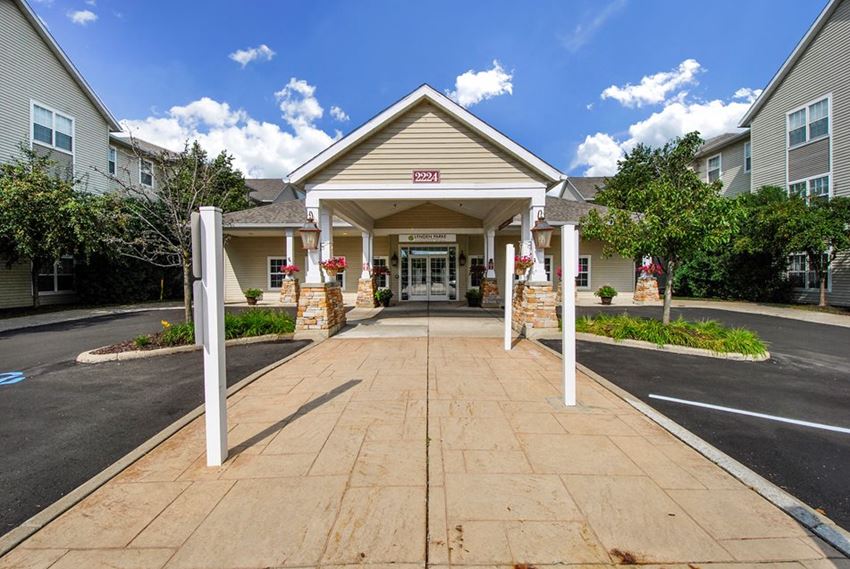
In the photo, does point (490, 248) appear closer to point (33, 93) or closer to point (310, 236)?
point (310, 236)

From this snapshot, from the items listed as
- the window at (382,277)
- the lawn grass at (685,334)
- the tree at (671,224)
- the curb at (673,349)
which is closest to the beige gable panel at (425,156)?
the tree at (671,224)

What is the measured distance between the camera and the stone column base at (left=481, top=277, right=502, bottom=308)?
52.7 feet

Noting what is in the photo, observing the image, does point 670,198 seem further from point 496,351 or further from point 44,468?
point 44,468

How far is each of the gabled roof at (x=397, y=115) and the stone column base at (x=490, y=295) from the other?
7104 millimetres

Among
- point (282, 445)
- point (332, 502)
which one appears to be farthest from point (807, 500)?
point (282, 445)

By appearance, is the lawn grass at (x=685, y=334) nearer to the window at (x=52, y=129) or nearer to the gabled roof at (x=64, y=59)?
the window at (x=52, y=129)

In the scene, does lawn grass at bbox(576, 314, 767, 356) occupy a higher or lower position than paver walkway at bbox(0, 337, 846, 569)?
higher

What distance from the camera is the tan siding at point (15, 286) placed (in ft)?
49.0

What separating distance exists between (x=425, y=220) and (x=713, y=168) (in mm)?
19069

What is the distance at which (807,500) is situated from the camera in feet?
9.52

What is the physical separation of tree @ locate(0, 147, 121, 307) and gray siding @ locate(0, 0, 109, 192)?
4.50ft

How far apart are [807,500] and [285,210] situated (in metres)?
18.4

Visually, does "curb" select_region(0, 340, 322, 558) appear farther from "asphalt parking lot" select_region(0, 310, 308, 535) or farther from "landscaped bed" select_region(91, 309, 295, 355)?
"landscaped bed" select_region(91, 309, 295, 355)

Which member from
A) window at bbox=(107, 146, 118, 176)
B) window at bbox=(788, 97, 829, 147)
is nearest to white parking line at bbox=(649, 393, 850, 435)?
window at bbox=(788, 97, 829, 147)
